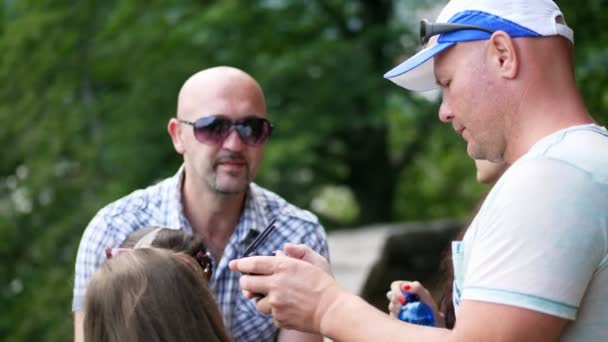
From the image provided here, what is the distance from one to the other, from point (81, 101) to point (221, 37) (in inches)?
56.7

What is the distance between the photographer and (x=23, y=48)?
6918mm

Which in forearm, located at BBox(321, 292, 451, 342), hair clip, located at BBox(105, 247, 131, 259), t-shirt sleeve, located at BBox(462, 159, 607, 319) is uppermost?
t-shirt sleeve, located at BBox(462, 159, 607, 319)

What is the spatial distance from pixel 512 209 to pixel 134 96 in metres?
6.07

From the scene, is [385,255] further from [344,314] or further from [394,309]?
[344,314]

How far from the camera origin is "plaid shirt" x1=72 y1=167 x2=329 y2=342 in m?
3.01

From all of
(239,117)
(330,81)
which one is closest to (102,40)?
(330,81)

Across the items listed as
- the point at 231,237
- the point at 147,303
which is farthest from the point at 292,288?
the point at 231,237

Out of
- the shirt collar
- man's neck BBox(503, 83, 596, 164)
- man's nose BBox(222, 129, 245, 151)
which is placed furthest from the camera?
man's nose BBox(222, 129, 245, 151)

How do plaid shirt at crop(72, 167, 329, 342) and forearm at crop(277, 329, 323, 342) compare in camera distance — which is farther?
plaid shirt at crop(72, 167, 329, 342)

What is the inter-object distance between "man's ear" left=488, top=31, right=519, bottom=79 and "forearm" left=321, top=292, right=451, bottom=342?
53 cm

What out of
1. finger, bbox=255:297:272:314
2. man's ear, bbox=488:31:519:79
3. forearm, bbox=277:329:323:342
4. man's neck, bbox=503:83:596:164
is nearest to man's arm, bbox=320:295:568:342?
finger, bbox=255:297:272:314

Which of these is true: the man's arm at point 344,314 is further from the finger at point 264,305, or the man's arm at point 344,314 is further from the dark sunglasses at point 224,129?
the dark sunglasses at point 224,129

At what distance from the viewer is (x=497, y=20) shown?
6.03 feet

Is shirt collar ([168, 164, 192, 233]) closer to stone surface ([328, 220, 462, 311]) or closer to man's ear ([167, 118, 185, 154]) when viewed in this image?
man's ear ([167, 118, 185, 154])
